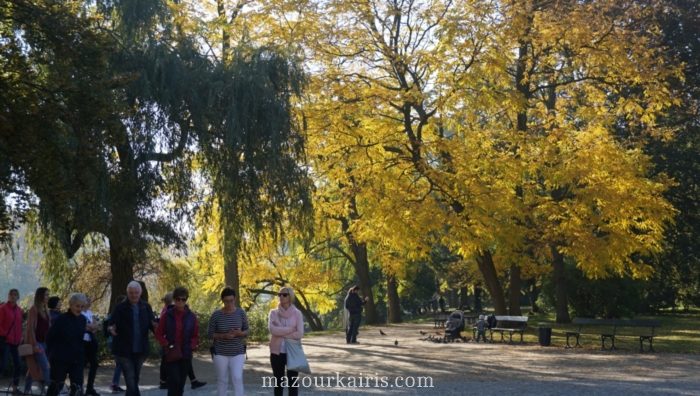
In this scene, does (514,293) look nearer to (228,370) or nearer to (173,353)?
(228,370)

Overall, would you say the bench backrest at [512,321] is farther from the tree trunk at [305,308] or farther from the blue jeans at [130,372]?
the tree trunk at [305,308]

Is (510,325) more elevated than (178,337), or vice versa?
(178,337)

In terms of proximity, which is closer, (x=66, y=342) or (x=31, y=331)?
(x=66, y=342)

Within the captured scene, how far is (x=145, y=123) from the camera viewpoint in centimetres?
1645

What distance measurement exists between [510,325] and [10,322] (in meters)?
15.3

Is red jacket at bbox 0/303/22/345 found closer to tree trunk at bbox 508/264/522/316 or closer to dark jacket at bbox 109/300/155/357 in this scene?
dark jacket at bbox 109/300/155/357

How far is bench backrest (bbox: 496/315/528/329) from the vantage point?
23781 millimetres

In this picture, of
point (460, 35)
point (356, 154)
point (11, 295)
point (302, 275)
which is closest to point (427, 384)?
point (11, 295)

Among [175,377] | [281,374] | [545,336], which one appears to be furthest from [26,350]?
[545,336]

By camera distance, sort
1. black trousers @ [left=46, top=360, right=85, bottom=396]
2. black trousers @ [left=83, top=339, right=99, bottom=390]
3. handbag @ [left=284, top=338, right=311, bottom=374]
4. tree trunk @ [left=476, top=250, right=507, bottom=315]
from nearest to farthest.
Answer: black trousers @ [left=46, top=360, right=85, bottom=396] < handbag @ [left=284, top=338, right=311, bottom=374] < black trousers @ [left=83, top=339, right=99, bottom=390] < tree trunk @ [left=476, top=250, right=507, bottom=315]

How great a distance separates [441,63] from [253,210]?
8.32 meters

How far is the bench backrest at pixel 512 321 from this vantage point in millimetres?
23781
